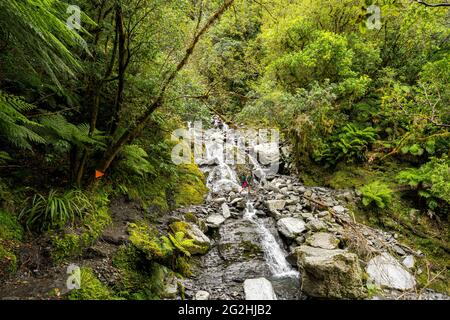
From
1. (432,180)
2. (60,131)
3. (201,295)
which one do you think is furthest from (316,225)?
(60,131)

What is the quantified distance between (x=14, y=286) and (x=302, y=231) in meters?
5.25

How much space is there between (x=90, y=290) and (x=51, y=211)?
133cm

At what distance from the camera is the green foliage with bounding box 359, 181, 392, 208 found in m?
6.32

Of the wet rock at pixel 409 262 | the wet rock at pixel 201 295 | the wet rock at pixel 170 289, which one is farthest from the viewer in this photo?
the wet rock at pixel 409 262

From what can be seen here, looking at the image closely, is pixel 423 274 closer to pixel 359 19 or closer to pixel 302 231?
pixel 302 231

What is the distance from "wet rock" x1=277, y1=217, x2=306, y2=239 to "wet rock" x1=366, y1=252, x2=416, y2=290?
153cm

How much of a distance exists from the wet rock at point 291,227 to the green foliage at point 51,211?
429 cm

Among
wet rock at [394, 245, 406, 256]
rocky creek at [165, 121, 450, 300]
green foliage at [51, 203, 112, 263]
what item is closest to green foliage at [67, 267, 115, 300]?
green foliage at [51, 203, 112, 263]

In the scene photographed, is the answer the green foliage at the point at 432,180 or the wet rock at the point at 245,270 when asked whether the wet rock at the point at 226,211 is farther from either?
the green foliage at the point at 432,180

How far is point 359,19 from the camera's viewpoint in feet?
6.53

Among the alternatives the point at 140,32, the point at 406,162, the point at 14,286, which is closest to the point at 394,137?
the point at 406,162

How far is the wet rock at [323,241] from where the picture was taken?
17.0 ft

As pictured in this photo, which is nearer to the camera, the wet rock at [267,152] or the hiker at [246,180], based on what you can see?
the hiker at [246,180]

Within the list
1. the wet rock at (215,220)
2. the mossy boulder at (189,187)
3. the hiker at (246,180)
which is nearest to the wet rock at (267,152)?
the hiker at (246,180)
